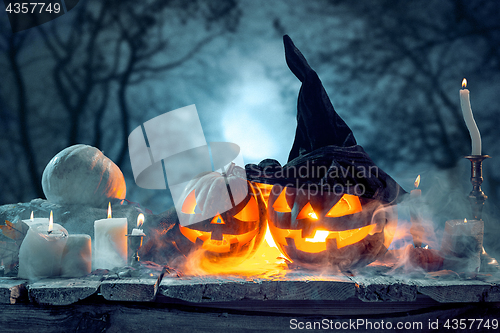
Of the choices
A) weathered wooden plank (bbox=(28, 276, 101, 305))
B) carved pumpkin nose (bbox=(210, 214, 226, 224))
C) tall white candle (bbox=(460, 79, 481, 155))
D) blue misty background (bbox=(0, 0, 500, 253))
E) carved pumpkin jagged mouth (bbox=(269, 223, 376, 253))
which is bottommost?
weathered wooden plank (bbox=(28, 276, 101, 305))

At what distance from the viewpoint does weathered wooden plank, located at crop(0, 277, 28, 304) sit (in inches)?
40.6

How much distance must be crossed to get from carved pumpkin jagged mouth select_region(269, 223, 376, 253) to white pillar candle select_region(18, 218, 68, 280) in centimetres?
94

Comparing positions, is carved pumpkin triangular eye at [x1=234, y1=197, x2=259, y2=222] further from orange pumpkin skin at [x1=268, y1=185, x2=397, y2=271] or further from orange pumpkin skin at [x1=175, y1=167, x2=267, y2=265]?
orange pumpkin skin at [x1=268, y1=185, x2=397, y2=271]

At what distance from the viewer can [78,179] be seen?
164 cm

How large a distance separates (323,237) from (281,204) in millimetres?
235

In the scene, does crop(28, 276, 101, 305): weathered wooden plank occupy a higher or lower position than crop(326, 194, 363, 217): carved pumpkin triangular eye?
lower

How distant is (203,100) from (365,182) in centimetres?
162

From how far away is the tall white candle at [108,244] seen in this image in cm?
129

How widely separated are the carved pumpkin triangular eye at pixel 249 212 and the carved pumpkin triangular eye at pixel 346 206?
36cm

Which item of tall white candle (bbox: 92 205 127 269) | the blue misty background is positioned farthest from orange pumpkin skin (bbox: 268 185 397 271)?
the blue misty background

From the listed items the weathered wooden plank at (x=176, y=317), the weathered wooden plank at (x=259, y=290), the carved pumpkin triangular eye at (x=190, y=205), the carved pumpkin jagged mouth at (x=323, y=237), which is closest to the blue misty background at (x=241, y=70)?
the carved pumpkin triangular eye at (x=190, y=205)

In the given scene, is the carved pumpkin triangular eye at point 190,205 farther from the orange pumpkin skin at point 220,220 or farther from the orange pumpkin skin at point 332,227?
the orange pumpkin skin at point 332,227

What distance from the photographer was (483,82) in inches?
102

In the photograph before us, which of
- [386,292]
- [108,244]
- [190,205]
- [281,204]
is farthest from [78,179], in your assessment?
[386,292]
